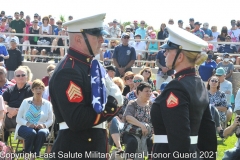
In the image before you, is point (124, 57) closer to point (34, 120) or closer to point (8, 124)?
point (8, 124)

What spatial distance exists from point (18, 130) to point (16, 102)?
102 cm

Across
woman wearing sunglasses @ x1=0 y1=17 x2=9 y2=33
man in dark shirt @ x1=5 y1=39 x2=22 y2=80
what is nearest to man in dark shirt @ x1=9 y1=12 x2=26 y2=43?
woman wearing sunglasses @ x1=0 y1=17 x2=9 y2=33

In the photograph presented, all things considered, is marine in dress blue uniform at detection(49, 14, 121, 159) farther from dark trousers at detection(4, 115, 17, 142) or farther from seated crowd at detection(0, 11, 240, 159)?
dark trousers at detection(4, 115, 17, 142)

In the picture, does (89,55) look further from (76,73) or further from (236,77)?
(236,77)

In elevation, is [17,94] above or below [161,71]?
above

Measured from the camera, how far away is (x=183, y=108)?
4.60 m

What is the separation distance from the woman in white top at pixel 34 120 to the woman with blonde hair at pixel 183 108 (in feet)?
17.9

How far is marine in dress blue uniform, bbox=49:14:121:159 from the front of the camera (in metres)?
4.68

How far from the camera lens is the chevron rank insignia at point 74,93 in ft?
15.3

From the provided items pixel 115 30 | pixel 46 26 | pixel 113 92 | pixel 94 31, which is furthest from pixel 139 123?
pixel 46 26

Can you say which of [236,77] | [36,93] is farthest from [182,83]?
[236,77]

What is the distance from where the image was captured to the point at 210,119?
198 inches

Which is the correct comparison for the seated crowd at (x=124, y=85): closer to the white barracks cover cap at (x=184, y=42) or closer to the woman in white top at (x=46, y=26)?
the woman in white top at (x=46, y=26)

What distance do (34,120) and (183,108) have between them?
19.7 feet
